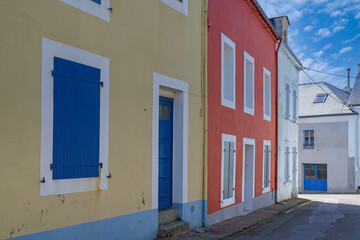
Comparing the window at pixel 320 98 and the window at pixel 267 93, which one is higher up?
the window at pixel 320 98

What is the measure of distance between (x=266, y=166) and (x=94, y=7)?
10.9 metres

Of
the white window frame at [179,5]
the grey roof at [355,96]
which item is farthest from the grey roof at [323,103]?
the white window frame at [179,5]

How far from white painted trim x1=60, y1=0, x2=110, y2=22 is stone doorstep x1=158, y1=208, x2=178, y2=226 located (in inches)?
148

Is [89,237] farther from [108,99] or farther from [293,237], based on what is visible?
[293,237]

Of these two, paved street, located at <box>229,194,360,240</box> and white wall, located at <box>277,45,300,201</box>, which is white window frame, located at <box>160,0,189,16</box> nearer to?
paved street, located at <box>229,194,360,240</box>

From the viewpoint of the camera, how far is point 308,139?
31.7 m

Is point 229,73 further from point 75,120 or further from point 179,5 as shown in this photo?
point 75,120

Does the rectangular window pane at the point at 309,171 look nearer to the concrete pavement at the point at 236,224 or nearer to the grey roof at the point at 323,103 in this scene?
the grey roof at the point at 323,103

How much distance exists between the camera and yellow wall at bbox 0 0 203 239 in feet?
16.1

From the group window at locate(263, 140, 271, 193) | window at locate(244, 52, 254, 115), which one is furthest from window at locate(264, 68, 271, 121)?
window at locate(244, 52, 254, 115)

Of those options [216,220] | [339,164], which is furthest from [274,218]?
[339,164]

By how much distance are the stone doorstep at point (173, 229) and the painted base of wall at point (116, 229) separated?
0.41 ft

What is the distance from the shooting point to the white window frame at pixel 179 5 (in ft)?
27.0

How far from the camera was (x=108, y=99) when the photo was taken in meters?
6.45
